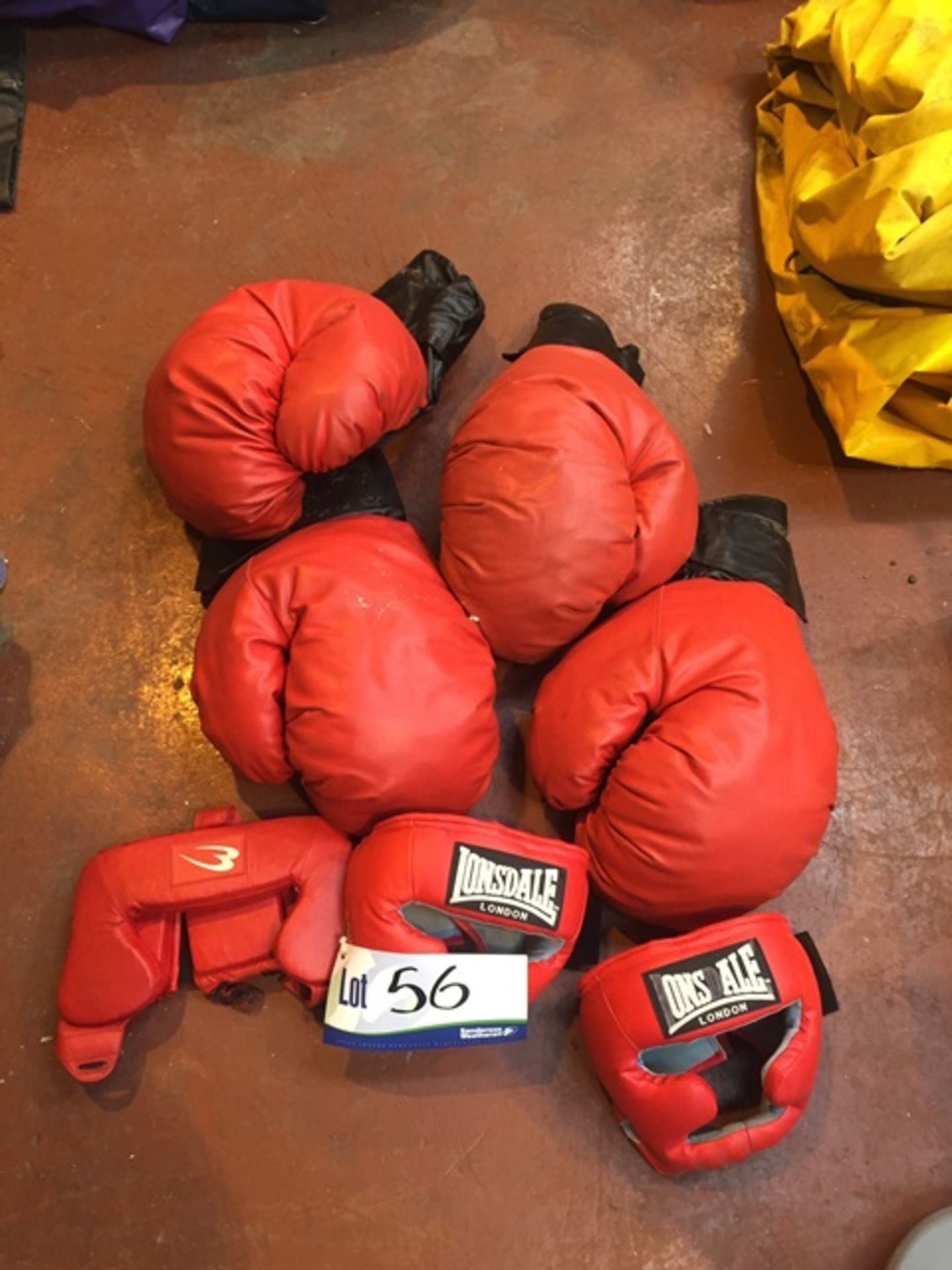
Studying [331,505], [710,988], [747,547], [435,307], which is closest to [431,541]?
[331,505]

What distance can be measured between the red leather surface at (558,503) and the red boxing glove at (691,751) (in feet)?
0.21

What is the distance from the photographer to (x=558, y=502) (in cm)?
106

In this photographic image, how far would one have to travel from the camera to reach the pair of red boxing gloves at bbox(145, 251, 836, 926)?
1.05 metres

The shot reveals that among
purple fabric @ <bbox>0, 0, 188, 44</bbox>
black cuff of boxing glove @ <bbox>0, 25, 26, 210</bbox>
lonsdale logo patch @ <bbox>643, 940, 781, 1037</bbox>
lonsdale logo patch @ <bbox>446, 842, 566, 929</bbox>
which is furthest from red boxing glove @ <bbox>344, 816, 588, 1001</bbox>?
purple fabric @ <bbox>0, 0, 188, 44</bbox>

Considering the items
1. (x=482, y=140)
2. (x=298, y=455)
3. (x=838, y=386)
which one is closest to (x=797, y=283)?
(x=838, y=386)

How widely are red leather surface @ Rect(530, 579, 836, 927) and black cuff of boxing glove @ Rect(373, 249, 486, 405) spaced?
42 cm

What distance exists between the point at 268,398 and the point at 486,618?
0.33 meters

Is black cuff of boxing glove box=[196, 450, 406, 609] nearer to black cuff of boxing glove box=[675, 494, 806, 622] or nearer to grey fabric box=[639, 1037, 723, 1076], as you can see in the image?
black cuff of boxing glove box=[675, 494, 806, 622]

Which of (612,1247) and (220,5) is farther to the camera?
(220,5)

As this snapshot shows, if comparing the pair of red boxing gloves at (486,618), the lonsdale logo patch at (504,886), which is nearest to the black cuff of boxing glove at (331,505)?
the pair of red boxing gloves at (486,618)

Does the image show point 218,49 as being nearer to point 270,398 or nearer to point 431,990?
point 270,398

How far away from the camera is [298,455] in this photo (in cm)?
109

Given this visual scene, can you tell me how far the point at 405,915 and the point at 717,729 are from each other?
15.1 inches

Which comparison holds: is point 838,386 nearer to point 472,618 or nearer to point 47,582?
point 472,618
